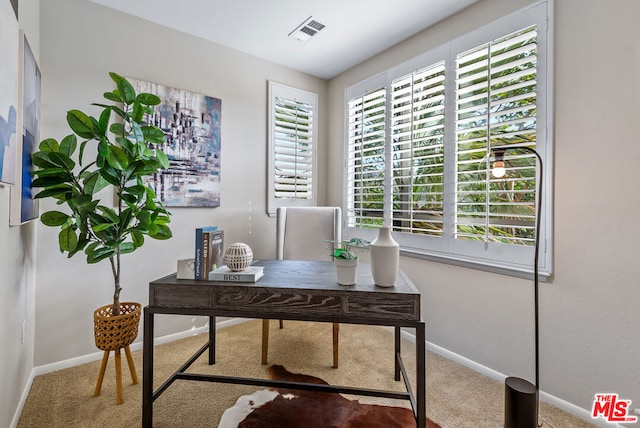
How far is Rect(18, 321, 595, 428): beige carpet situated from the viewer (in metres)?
1.64

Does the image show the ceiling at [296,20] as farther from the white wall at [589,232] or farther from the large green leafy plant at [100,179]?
the large green leafy plant at [100,179]

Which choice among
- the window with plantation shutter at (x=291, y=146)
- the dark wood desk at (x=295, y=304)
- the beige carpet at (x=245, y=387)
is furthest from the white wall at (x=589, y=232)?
Result: the window with plantation shutter at (x=291, y=146)

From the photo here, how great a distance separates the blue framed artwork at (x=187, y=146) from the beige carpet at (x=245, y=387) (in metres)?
1.29

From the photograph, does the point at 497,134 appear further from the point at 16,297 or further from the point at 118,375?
the point at 16,297

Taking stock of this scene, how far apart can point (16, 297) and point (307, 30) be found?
2.74m

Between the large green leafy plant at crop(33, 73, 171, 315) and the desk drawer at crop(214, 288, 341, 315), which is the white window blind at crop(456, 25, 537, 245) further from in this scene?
the large green leafy plant at crop(33, 73, 171, 315)

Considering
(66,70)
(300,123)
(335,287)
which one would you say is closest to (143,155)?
(66,70)

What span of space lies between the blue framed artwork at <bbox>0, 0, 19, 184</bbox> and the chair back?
5.98 feet

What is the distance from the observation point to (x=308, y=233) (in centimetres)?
286

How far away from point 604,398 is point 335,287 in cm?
161

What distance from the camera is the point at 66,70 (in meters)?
2.15

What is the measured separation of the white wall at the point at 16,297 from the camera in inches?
55.9

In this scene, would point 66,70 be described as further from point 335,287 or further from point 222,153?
point 335,287

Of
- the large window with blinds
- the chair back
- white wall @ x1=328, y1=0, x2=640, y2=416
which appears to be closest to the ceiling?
the large window with blinds
